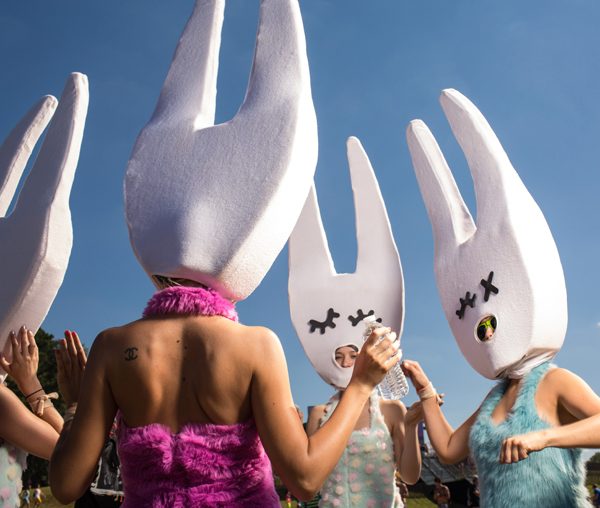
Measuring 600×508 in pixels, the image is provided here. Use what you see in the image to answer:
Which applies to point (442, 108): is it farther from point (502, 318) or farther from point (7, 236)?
point (7, 236)

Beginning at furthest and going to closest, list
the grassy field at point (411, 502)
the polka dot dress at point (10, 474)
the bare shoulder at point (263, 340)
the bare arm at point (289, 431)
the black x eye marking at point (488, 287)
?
the grassy field at point (411, 502)
the black x eye marking at point (488, 287)
the polka dot dress at point (10, 474)
the bare shoulder at point (263, 340)
the bare arm at point (289, 431)

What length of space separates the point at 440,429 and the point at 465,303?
2.52 feet

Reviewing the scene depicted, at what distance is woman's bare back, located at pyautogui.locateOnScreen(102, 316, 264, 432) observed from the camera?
2090 mm

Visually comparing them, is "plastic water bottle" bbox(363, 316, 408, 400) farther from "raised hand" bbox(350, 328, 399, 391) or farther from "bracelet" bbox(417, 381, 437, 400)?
"raised hand" bbox(350, 328, 399, 391)

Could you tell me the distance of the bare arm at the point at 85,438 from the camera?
2.16 metres

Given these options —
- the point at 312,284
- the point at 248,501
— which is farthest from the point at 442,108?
the point at 248,501

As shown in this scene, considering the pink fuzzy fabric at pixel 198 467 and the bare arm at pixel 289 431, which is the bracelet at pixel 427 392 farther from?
the pink fuzzy fabric at pixel 198 467

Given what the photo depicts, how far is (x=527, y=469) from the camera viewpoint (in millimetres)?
3314

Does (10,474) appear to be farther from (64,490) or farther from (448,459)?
(448,459)

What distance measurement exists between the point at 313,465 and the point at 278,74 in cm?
149

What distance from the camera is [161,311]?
89.2 inches

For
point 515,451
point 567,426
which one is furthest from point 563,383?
point 515,451

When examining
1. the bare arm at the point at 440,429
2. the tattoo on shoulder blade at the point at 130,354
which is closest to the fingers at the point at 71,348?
the tattoo on shoulder blade at the point at 130,354

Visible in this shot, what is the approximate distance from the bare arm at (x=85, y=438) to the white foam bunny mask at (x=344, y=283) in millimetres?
2817
